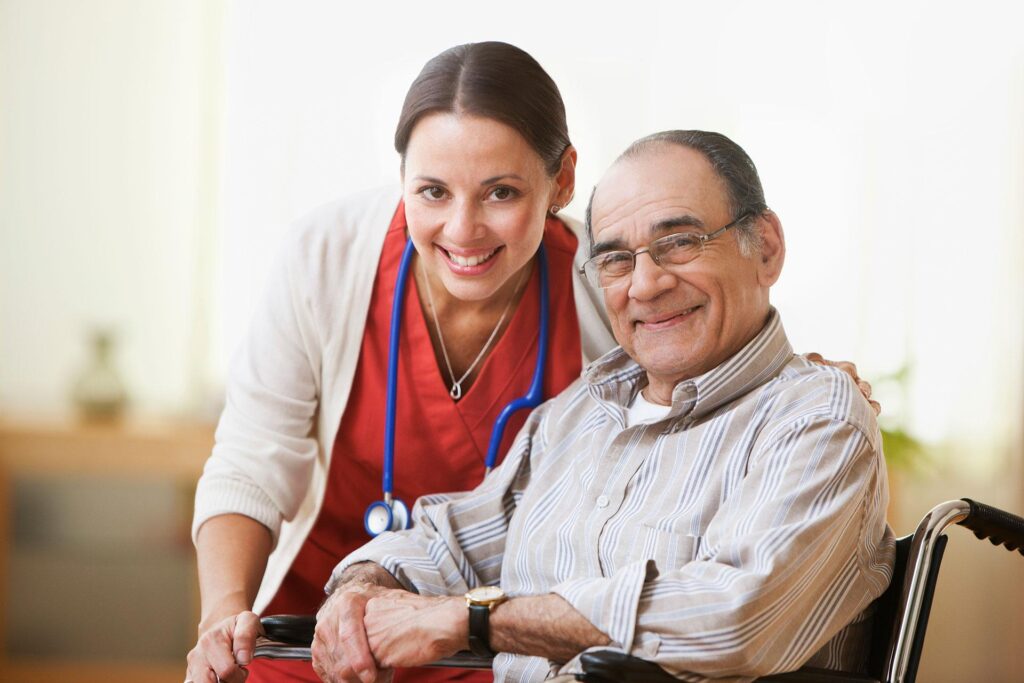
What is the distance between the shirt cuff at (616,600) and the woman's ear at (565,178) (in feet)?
1.93

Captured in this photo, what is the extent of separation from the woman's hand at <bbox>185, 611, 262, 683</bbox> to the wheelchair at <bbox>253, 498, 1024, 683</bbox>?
20 millimetres

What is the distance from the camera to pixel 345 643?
4.50 ft

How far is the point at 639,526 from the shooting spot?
1380 mm

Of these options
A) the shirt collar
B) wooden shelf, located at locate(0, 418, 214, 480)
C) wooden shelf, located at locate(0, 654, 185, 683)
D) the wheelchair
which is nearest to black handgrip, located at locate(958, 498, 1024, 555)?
the wheelchair

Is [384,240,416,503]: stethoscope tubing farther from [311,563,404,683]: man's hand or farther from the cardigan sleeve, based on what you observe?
[311,563,404,683]: man's hand

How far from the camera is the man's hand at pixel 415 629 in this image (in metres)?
1.30

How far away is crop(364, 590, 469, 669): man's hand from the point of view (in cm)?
130

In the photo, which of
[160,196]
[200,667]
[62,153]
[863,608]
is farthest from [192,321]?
[863,608]

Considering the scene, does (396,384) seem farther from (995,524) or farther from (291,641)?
(995,524)

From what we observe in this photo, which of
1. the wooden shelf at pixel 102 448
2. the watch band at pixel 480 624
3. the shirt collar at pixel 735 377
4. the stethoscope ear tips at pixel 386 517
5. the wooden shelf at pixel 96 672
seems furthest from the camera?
the wooden shelf at pixel 96 672

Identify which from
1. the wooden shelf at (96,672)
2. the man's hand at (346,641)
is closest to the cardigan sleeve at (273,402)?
the man's hand at (346,641)

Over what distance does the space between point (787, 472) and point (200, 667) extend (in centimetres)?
80

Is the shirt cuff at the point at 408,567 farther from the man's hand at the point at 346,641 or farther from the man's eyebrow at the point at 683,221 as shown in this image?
the man's eyebrow at the point at 683,221

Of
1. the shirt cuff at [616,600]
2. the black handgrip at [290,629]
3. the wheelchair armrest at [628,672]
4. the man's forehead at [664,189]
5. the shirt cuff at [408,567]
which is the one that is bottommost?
the black handgrip at [290,629]
